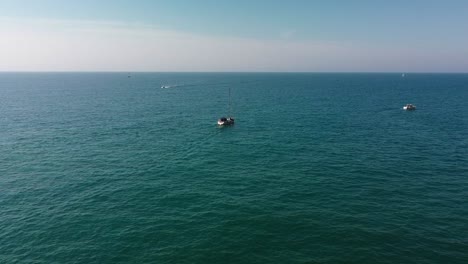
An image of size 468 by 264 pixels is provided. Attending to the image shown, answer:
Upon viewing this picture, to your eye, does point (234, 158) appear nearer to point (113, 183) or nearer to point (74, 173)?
point (113, 183)

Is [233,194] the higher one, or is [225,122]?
[225,122]

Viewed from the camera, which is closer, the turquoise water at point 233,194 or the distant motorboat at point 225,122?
the turquoise water at point 233,194

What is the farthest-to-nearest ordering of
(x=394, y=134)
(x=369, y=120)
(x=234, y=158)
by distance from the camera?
(x=369, y=120), (x=394, y=134), (x=234, y=158)

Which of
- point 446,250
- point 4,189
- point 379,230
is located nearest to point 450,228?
point 446,250

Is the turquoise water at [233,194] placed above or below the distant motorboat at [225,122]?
below

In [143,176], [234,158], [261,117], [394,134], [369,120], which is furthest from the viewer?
[261,117]

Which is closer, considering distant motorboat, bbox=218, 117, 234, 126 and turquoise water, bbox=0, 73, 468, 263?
turquoise water, bbox=0, 73, 468, 263

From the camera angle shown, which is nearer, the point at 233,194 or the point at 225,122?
the point at 233,194

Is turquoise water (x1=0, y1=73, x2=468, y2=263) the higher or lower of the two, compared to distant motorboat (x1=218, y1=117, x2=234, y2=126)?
lower
